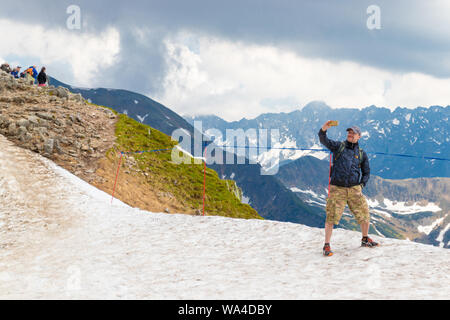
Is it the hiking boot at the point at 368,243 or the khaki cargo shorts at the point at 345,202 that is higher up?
the khaki cargo shorts at the point at 345,202

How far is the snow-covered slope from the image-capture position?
952cm

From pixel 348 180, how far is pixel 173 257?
6798 mm

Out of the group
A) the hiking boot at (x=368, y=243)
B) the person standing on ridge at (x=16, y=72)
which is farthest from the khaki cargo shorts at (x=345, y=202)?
the person standing on ridge at (x=16, y=72)

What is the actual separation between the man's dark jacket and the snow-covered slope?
98.1 inches

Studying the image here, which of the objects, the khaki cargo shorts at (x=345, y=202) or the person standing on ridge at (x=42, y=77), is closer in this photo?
the khaki cargo shorts at (x=345, y=202)

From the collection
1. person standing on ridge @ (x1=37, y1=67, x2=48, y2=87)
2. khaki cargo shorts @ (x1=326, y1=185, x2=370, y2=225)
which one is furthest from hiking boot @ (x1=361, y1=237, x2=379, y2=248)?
person standing on ridge @ (x1=37, y1=67, x2=48, y2=87)

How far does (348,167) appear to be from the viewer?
11.9 metres

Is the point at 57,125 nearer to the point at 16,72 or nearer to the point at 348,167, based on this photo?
the point at 348,167

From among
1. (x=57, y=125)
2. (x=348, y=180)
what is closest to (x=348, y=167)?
(x=348, y=180)

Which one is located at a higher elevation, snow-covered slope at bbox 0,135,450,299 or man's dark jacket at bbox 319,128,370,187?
man's dark jacket at bbox 319,128,370,187

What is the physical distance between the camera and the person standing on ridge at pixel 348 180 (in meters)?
11.8

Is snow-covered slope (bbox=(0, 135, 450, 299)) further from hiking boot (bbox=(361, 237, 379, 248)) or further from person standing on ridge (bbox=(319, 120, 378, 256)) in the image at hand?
person standing on ridge (bbox=(319, 120, 378, 256))

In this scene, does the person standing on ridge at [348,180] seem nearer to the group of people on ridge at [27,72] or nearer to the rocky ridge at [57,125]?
the rocky ridge at [57,125]

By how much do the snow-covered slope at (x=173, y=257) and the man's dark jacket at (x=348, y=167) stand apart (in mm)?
2492
